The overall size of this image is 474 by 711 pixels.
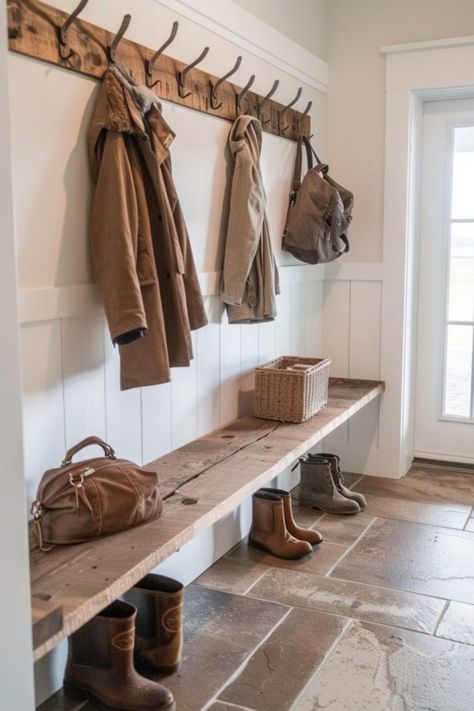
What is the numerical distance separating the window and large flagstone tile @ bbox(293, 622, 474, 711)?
184 cm

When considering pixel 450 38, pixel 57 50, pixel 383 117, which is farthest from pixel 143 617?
pixel 450 38

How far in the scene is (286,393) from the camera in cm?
289

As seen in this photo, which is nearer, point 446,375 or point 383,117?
point 383,117

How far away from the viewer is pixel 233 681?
2.07 m

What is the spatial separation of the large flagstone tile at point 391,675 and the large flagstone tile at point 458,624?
4 centimetres

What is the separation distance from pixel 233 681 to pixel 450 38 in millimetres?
2879

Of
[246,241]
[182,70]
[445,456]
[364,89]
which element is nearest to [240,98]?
[182,70]

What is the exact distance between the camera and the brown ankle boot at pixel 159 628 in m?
2.09

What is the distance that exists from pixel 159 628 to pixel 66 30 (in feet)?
5.21

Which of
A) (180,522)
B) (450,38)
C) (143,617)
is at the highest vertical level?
(450,38)

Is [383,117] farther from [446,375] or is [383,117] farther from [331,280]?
[446,375]

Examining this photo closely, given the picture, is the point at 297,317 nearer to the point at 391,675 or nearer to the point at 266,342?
the point at 266,342

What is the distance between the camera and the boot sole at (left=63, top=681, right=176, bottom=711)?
189 centimetres

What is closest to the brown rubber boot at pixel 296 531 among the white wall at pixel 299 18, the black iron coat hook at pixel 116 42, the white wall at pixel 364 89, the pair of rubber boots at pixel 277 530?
the pair of rubber boots at pixel 277 530
